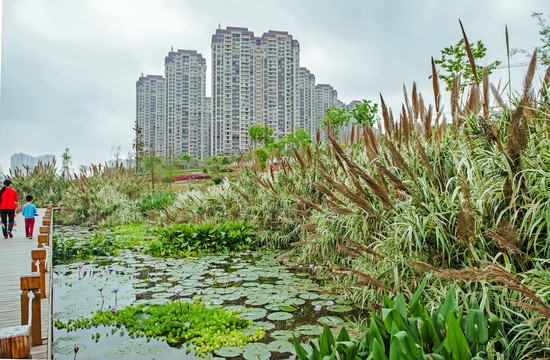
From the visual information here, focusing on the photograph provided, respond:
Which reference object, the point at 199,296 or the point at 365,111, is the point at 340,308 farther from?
the point at 365,111

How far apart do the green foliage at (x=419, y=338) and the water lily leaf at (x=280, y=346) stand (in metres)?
0.80

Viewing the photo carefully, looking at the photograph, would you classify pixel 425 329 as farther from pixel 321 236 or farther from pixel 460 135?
pixel 321 236

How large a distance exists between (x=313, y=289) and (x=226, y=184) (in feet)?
13.2

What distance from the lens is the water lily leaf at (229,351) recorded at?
2.13m

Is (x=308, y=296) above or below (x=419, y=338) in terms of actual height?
below

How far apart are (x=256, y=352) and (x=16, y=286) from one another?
9.11ft

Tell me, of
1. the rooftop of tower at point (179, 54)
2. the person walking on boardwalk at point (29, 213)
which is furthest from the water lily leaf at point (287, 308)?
the rooftop of tower at point (179, 54)

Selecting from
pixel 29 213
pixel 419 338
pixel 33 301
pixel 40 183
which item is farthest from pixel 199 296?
pixel 40 183

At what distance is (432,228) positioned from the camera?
226cm

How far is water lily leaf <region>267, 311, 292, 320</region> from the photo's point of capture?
8.75 ft

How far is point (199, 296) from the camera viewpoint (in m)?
3.24

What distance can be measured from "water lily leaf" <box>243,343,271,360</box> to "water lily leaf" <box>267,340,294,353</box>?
0.03 metres

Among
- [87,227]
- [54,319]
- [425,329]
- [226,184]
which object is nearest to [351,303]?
[425,329]

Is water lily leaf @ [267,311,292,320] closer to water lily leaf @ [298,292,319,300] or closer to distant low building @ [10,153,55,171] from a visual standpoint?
water lily leaf @ [298,292,319,300]
